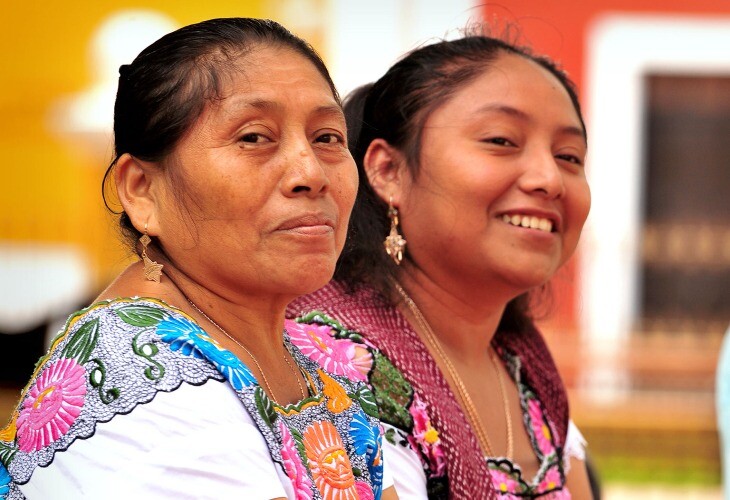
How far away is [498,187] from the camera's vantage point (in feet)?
8.82

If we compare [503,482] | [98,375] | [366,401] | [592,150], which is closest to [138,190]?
[98,375]

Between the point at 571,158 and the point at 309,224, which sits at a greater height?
the point at 571,158

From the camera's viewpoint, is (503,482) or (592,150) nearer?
(503,482)

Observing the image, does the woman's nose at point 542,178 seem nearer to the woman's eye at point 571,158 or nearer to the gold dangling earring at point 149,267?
the woman's eye at point 571,158

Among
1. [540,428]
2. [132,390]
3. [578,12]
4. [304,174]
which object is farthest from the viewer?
[578,12]

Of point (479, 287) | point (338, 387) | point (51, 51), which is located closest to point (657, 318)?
point (51, 51)

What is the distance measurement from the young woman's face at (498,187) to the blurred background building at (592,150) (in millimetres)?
6857

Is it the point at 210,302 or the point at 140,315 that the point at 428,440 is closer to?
the point at 210,302

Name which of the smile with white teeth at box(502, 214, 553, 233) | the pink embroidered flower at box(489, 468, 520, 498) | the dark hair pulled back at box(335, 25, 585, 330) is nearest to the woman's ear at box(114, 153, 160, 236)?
the dark hair pulled back at box(335, 25, 585, 330)

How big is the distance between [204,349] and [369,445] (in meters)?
0.43

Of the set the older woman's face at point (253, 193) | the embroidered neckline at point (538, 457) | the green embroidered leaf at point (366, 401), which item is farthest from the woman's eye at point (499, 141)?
the older woman's face at point (253, 193)

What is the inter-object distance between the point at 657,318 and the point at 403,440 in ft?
28.0

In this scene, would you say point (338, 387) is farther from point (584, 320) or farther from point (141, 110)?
point (584, 320)

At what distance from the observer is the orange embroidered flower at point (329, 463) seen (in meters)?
1.86
